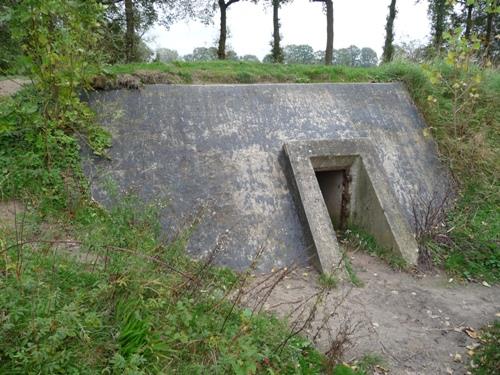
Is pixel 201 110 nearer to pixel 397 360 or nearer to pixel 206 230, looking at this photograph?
pixel 206 230

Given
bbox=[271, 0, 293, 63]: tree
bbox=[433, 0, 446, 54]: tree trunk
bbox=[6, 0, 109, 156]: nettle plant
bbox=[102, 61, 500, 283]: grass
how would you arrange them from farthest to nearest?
1. bbox=[433, 0, 446, 54]: tree trunk
2. bbox=[271, 0, 293, 63]: tree
3. bbox=[102, 61, 500, 283]: grass
4. bbox=[6, 0, 109, 156]: nettle plant

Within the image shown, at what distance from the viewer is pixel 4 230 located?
3561mm

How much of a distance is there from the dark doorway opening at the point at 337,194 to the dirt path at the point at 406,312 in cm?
94

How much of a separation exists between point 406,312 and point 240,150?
2.91m

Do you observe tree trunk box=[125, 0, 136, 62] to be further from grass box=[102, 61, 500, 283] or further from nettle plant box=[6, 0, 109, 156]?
nettle plant box=[6, 0, 109, 156]

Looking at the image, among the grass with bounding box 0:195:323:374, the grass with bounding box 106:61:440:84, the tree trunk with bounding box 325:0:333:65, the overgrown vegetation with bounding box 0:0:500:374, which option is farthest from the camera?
the tree trunk with bounding box 325:0:333:65

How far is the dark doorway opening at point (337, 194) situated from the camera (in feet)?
21.1

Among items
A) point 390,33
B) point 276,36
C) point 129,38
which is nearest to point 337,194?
point 129,38

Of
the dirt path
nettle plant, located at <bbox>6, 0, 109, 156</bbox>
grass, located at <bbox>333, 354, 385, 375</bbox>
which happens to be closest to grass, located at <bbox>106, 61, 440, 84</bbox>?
nettle plant, located at <bbox>6, 0, 109, 156</bbox>

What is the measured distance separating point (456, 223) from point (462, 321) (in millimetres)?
2051

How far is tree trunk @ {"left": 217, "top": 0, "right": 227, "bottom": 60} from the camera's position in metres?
15.7

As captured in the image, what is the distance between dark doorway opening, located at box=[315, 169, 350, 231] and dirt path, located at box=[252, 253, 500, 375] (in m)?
0.94

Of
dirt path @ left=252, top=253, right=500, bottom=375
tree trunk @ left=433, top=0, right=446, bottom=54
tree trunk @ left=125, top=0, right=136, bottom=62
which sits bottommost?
dirt path @ left=252, top=253, right=500, bottom=375

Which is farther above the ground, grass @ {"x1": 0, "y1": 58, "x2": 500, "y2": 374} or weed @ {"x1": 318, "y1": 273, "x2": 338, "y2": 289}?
grass @ {"x1": 0, "y1": 58, "x2": 500, "y2": 374}
